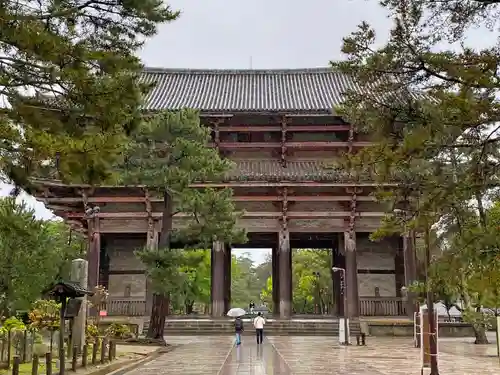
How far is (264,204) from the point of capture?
30.0m

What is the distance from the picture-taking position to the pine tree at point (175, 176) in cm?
2105

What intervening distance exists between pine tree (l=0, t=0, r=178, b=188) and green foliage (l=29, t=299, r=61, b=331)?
1054 cm

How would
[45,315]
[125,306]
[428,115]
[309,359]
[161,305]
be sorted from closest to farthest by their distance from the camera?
[428,115] → [309,359] → [45,315] → [161,305] → [125,306]

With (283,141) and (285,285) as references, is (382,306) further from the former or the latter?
(283,141)

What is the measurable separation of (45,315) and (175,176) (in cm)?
666

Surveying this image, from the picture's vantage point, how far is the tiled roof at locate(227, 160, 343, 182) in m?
28.2

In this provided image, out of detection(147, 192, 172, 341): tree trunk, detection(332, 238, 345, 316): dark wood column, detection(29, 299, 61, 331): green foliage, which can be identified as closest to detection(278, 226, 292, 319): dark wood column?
detection(332, 238, 345, 316): dark wood column

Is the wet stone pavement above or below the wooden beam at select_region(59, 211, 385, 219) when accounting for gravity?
below

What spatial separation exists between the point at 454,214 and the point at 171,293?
50.1 feet

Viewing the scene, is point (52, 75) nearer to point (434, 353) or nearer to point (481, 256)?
point (481, 256)

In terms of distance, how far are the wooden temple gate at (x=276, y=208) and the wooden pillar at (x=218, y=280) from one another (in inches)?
2.0

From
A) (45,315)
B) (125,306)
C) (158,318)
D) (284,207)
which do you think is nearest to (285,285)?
(284,207)

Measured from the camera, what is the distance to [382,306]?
30641 millimetres

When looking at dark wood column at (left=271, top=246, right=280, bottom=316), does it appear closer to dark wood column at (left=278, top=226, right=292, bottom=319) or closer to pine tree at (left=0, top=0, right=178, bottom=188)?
dark wood column at (left=278, top=226, right=292, bottom=319)
